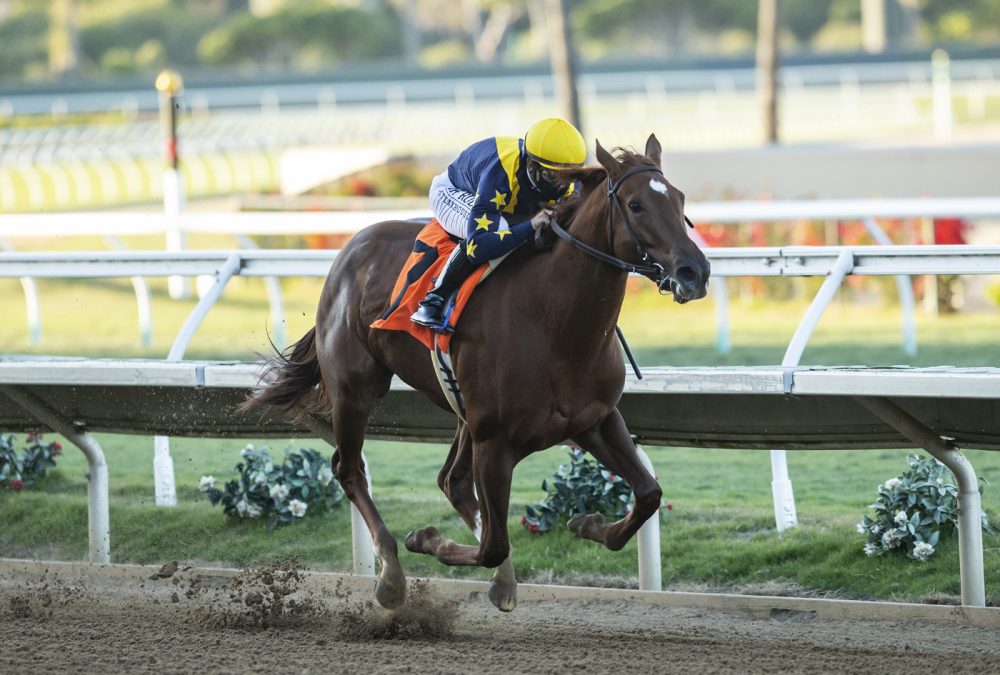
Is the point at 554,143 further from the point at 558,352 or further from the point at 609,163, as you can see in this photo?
the point at 558,352

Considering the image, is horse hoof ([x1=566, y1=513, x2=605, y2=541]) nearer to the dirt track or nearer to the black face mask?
the dirt track

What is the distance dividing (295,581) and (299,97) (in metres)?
22.6

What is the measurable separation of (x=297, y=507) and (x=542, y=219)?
6.97 ft

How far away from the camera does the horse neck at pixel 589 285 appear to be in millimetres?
3957

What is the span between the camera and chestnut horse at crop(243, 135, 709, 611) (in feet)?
12.4

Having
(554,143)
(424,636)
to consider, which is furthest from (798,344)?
(424,636)

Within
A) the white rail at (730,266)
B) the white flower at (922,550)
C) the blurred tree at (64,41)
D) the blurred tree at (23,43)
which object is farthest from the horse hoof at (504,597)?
the blurred tree at (23,43)

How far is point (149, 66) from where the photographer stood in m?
37.2

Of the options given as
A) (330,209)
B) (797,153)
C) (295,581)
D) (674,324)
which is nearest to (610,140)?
(797,153)

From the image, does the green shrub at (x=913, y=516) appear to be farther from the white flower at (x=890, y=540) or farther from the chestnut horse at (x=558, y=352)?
the chestnut horse at (x=558, y=352)

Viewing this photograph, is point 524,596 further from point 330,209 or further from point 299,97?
point 299,97

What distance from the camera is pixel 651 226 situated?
3732mm

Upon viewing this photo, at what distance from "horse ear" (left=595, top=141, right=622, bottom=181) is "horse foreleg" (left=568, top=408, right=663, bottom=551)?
0.75 metres

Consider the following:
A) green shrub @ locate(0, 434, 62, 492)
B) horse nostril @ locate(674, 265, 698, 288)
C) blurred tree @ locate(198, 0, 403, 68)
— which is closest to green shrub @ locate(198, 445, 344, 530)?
green shrub @ locate(0, 434, 62, 492)
